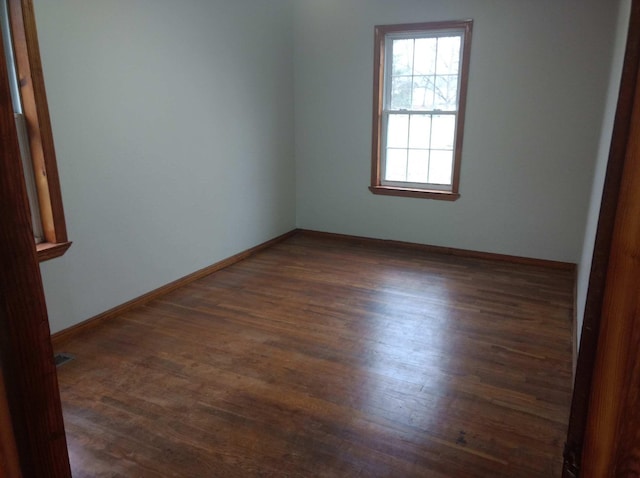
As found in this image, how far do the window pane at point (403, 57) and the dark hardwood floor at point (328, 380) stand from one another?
79.9 inches

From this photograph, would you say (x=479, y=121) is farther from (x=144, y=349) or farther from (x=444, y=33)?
(x=144, y=349)

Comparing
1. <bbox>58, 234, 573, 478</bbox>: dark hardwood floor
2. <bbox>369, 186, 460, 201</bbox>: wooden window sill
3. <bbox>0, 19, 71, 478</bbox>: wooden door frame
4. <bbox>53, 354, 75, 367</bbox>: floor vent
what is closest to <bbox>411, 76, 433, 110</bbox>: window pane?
<bbox>369, 186, 460, 201</bbox>: wooden window sill

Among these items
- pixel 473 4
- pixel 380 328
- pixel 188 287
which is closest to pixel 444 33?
pixel 473 4

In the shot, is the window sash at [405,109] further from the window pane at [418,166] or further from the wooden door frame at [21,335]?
the wooden door frame at [21,335]

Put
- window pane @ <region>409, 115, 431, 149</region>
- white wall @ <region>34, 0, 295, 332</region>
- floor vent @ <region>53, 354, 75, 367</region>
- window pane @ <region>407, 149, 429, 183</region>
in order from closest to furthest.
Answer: floor vent @ <region>53, 354, 75, 367</region>
white wall @ <region>34, 0, 295, 332</region>
window pane @ <region>409, 115, 431, 149</region>
window pane @ <region>407, 149, 429, 183</region>

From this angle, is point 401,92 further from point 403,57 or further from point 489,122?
point 489,122

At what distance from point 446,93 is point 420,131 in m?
0.42

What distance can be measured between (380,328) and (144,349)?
4.92ft

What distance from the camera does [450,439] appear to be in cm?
211

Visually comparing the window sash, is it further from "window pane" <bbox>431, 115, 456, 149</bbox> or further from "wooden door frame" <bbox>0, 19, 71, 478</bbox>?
"wooden door frame" <bbox>0, 19, 71, 478</bbox>

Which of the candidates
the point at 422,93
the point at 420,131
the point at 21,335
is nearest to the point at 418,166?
the point at 420,131

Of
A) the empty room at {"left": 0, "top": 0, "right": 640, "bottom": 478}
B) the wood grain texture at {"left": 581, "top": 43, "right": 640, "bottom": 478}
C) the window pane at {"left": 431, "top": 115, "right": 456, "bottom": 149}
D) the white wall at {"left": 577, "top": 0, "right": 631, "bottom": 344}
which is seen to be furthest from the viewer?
the window pane at {"left": 431, "top": 115, "right": 456, "bottom": 149}

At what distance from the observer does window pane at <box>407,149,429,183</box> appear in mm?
4750

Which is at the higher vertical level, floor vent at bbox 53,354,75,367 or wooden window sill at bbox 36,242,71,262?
wooden window sill at bbox 36,242,71,262
